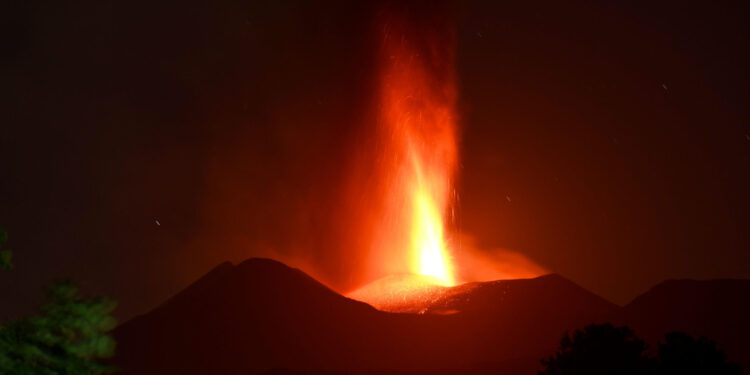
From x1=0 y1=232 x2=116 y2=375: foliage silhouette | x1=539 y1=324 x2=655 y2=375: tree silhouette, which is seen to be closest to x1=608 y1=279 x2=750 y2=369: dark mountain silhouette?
x1=539 y1=324 x2=655 y2=375: tree silhouette

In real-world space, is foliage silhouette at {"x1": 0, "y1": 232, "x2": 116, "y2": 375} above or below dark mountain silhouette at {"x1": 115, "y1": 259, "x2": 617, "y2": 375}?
below

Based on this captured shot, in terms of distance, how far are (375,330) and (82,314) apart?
7762cm

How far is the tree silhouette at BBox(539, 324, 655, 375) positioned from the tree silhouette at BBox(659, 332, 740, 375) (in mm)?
1332

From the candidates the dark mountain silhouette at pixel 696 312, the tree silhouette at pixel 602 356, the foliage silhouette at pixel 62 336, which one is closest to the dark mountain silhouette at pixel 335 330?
the dark mountain silhouette at pixel 696 312

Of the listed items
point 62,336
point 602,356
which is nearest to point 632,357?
point 602,356

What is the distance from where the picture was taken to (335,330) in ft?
315

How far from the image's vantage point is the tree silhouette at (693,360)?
84.4 feet

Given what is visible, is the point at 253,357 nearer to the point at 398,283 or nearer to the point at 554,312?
the point at 398,283

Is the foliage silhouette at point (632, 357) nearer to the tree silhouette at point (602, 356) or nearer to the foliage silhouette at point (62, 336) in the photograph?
the tree silhouette at point (602, 356)

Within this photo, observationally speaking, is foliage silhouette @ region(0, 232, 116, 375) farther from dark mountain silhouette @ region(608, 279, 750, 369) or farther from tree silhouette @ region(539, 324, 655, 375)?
dark mountain silhouette @ region(608, 279, 750, 369)

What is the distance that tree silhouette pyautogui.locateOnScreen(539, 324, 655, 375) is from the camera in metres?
27.9

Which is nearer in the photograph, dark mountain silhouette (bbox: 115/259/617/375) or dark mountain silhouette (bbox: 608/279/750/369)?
dark mountain silhouette (bbox: 608/279/750/369)

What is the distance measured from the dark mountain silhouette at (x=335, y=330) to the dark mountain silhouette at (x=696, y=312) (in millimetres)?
5613

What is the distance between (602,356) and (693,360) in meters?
3.56
